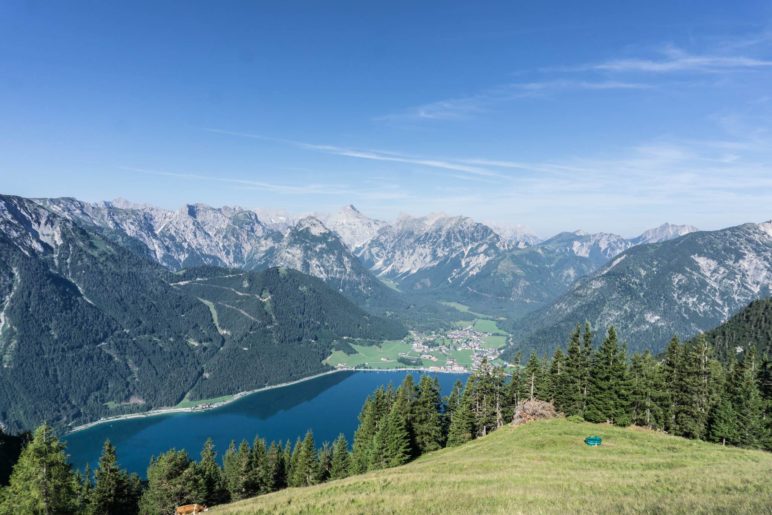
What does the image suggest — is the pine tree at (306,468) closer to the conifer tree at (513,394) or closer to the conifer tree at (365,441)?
the conifer tree at (365,441)

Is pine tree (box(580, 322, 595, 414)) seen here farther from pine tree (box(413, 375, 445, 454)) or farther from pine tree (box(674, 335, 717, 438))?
pine tree (box(413, 375, 445, 454))

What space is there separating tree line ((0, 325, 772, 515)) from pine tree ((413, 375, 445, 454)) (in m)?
0.20

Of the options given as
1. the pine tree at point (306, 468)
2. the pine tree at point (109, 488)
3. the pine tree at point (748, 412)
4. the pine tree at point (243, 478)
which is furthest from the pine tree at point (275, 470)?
the pine tree at point (748, 412)

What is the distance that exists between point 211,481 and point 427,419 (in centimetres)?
4461

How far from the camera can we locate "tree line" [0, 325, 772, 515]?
2630 inches

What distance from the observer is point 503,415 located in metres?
92.3

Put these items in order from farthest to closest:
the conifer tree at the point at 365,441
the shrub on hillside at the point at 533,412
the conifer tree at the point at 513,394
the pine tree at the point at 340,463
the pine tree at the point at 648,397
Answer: the conifer tree at the point at 513,394 < the pine tree at the point at 340,463 < the conifer tree at the point at 365,441 < the shrub on hillside at the point at 533,412 < the pine tree at the point at 648,397

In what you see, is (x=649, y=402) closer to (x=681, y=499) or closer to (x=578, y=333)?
(x=578, y=333)

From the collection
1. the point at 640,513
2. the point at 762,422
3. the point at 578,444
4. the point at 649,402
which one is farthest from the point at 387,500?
the point at 762,422

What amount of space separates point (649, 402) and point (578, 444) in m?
28.2

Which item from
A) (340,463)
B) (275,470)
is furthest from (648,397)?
(275,470)

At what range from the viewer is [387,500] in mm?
29719

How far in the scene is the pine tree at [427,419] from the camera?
8506cm

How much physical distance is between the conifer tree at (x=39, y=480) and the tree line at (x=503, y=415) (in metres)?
7.96
